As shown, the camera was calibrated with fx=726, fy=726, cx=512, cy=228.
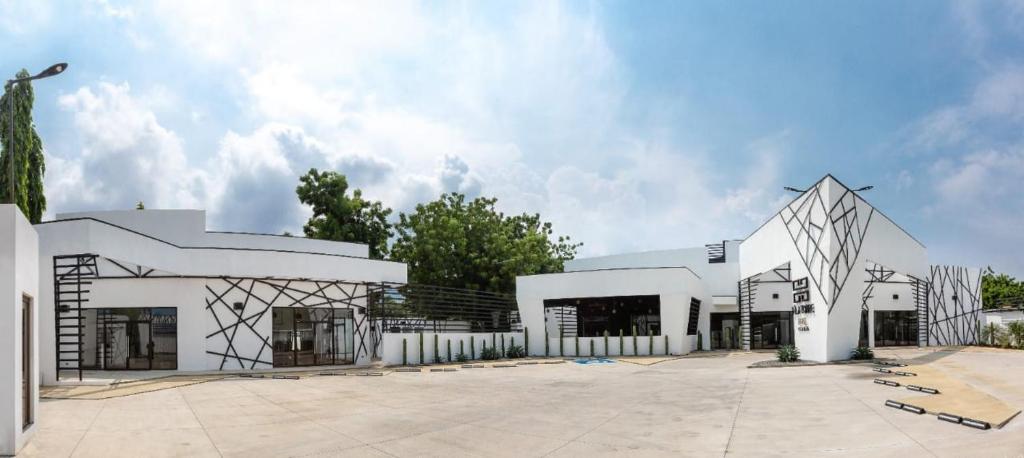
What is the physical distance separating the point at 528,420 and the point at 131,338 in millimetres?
18899

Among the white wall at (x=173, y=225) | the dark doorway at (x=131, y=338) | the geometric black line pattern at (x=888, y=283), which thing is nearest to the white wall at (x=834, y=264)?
the geometric black line pattern at (x=888, y=283)

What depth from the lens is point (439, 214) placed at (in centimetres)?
4231

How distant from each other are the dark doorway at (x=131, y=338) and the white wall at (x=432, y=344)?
23.9ft

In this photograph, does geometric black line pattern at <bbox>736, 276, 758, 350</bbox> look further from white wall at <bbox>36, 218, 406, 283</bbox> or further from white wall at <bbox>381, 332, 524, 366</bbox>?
white wall at <bbox>36, 218, 406, 283</bbox>

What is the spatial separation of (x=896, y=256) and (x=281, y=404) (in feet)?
81.9

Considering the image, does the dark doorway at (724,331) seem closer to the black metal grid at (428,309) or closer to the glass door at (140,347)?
the black metal grid at (428,309)

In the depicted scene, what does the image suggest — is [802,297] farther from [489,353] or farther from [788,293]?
[788,293]

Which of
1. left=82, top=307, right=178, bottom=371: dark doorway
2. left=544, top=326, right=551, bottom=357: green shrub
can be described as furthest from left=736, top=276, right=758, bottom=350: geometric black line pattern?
left=82, top=307, right=178, bottom=371: dark doorway

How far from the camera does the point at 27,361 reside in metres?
9.94

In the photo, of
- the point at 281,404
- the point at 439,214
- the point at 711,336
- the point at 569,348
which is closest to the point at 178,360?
the point at 281,404

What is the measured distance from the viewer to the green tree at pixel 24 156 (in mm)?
31125

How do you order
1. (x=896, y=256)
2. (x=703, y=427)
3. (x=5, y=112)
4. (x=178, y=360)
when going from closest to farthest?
1. (x=703, y=427)
2. (x=178, y=360)
3. (x=896, y=256)
4. (x=5, y=112)

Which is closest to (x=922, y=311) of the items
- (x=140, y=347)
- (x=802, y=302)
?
(x=802, y=302)

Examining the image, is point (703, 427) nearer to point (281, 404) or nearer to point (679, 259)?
point (281, 404)
